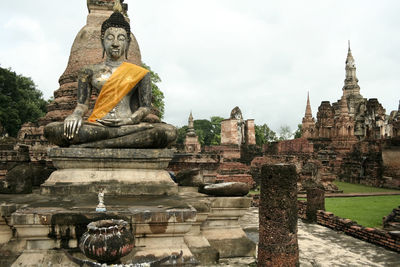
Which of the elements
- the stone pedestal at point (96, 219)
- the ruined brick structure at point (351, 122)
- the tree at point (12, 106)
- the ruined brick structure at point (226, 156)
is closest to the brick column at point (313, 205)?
the ruined brick structure at point (226, 156)

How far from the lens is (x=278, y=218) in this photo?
3631 mm

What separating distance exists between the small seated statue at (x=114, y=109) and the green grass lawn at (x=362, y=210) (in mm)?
5501

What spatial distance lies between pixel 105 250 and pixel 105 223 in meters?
0.27

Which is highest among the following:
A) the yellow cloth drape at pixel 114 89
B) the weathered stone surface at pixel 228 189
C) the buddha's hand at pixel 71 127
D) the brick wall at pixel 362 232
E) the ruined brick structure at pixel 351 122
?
the ruined brick structure at pixel 351 122

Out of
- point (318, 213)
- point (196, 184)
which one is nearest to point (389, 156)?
point (318, 213)

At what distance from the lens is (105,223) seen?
105 inches

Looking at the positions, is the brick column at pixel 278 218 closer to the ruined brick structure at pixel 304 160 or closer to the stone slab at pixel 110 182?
the stone slab at pixel 110 182

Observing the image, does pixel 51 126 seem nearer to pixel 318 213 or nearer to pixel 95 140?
pixel 95 140

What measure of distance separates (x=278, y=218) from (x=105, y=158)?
2.42 meters

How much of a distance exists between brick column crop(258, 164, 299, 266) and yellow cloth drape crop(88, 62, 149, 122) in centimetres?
264

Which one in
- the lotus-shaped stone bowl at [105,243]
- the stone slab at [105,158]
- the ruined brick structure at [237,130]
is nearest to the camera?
the lotus-shaped stone bowl at [105,243]

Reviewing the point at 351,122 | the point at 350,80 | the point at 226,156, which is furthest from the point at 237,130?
the point at 350,80

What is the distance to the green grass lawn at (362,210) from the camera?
26.1 feet

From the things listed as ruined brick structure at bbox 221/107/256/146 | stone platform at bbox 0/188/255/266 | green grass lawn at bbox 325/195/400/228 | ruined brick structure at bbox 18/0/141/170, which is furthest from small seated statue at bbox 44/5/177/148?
ruined brick structure at bbox 221/107/256/146
